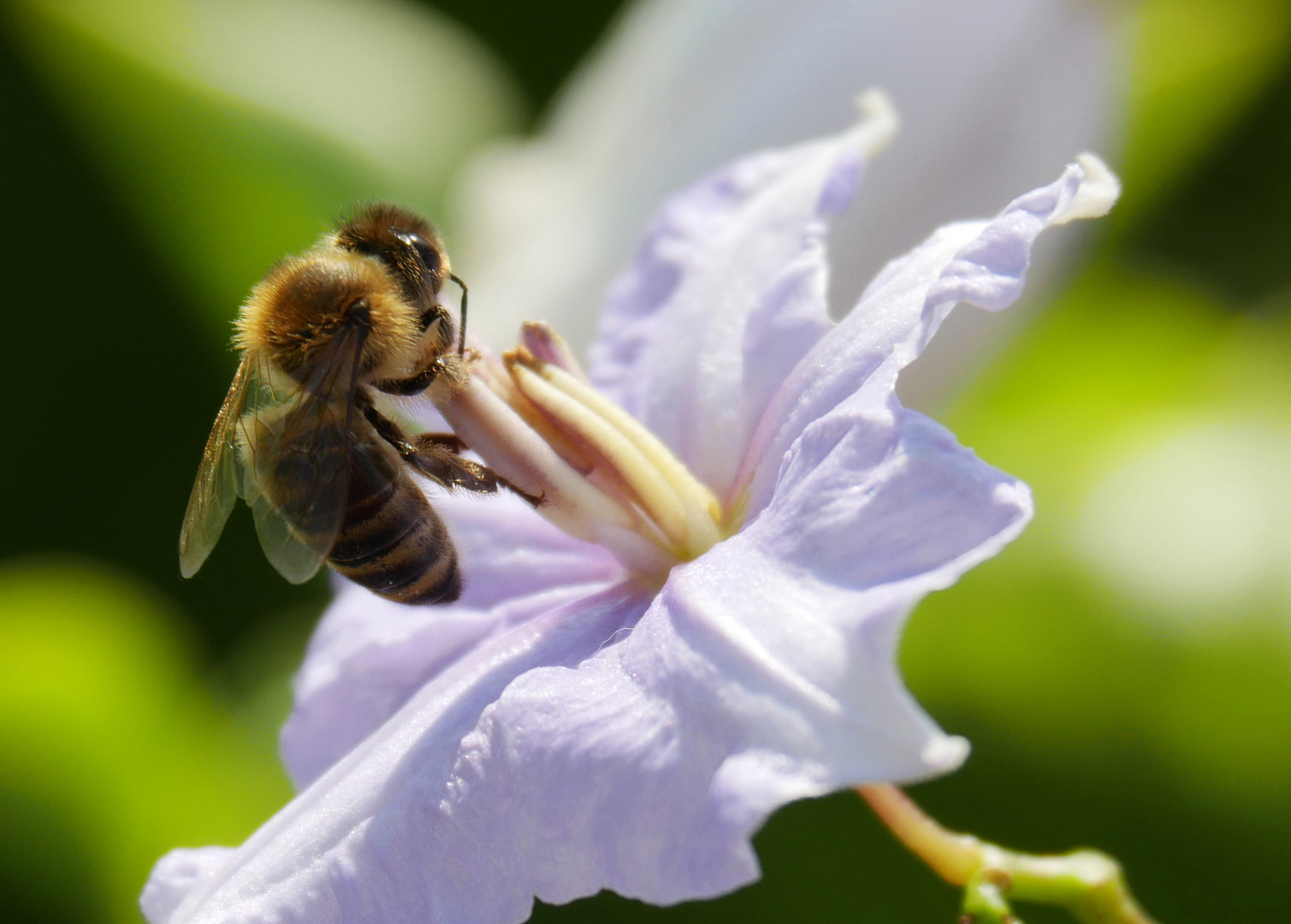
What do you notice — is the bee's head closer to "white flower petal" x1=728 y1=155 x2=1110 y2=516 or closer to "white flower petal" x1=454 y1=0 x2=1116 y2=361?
"white flower petal" x1=728 y1=155 x2=1110 y2=516

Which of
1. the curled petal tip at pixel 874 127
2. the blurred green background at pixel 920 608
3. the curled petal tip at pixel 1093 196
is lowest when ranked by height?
the blurred green background at pixel 920 608

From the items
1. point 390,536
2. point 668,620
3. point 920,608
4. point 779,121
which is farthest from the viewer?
point 779,121

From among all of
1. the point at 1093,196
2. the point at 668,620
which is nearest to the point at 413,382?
the point at 668,620

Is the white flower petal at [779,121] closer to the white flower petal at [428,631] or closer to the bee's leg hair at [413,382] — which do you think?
the white flower petal at [428,631]

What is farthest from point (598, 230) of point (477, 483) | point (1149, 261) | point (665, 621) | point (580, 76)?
point (665, 621)

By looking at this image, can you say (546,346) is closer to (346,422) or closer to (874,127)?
(346,422)

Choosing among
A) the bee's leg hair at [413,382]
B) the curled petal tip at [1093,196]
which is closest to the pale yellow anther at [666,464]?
the bee's leg hair at [413,382]
